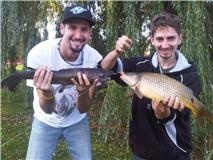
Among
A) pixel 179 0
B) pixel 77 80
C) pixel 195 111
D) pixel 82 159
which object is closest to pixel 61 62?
pixel 77 80

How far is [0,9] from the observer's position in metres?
4.95

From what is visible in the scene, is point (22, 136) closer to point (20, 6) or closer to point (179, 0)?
point (20, 6)

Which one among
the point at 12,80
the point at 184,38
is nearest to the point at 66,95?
the point at 12,80

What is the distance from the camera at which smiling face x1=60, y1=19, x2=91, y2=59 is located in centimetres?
320

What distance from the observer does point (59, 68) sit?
3.26 meters

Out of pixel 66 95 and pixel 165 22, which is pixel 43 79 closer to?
pixel 66 95

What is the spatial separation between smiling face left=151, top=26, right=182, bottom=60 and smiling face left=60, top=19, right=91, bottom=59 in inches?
20.3

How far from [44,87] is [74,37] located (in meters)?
0.41

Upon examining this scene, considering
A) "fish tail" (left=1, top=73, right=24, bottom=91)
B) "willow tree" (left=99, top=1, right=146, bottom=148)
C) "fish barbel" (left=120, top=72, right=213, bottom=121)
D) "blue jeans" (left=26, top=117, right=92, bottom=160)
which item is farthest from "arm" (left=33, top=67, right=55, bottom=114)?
"willow tree" (left=99, top=1, right=146, bottom=148)

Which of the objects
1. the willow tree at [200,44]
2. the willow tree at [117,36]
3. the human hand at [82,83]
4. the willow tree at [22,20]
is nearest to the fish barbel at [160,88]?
the human hand at [82,83]

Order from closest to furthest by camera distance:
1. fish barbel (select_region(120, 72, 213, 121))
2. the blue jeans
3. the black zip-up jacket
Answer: fish barbel (select_region(120, 72, 213, 121)) → the black zip-up jacket → the blue jeans

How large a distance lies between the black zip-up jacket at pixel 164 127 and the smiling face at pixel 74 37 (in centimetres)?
29

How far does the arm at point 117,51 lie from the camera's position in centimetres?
297

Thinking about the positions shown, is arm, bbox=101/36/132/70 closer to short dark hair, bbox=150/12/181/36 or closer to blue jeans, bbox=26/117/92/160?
short dark hair, bbox=150/12/181/36
